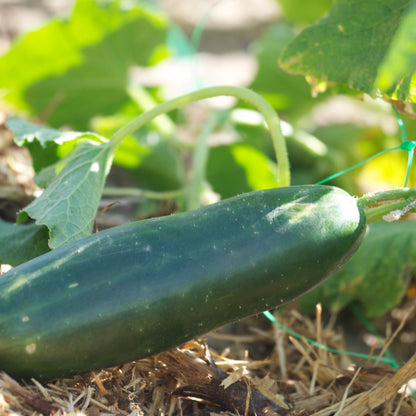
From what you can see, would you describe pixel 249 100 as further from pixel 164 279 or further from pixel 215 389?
pixel 215 389

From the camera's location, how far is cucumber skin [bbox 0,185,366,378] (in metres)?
1.19

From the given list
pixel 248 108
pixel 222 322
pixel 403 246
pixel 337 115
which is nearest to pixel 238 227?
pixel 222 322

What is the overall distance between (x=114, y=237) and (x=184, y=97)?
22.6 inches

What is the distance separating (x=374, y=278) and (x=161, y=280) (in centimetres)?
110

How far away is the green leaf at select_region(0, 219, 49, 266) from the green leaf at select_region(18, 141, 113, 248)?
59 mm

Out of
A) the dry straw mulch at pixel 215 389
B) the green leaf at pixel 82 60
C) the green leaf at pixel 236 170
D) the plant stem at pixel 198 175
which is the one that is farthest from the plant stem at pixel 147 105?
the dry straw mulch at pixel 215 389

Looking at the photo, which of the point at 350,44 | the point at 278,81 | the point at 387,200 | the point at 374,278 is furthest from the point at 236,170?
the point at 387,200

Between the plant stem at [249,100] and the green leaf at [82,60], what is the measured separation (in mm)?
1006

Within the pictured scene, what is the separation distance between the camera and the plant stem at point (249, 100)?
1.64m

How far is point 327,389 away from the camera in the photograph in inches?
60.7

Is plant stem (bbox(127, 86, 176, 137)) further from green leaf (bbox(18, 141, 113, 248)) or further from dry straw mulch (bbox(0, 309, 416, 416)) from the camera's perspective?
dry straw mulch (bbox(0, 309, 416, 416))

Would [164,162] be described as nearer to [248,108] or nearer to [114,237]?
[248,108]

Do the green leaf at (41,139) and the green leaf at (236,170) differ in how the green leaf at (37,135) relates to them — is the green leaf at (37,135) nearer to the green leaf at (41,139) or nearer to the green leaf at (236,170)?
the green leaf at (41,139)

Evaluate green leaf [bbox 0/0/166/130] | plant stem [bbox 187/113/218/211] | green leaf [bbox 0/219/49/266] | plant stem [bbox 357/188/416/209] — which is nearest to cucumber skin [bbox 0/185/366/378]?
plant stem [bbox 357/188/416/209]
